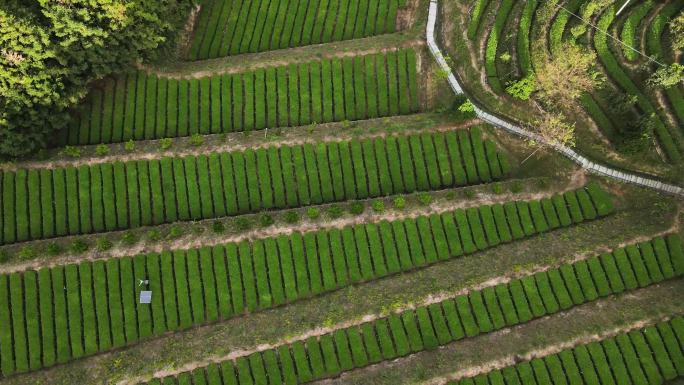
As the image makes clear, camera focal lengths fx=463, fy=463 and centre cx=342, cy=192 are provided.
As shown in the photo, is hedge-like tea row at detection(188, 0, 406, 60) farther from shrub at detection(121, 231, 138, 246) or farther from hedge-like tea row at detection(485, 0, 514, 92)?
shrub at detection(121, 231, 138, 246)

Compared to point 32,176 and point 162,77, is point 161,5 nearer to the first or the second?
point 162,77

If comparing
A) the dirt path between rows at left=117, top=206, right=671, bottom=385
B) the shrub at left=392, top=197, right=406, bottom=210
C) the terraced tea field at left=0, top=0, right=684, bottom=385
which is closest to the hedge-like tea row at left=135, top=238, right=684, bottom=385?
the terraced tea field at left=0, top=0, right=684, bottom=385

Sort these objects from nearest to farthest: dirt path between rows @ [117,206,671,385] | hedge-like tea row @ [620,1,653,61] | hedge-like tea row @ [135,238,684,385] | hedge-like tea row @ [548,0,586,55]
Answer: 1. dirt path between rows @ [117,206,671,385]
2. hedge-like tea row @ [135,238,684,385]
3. hedge-like tea row @ [620,1,653,61]
4. hedge-like tea row @ [548,0,586,55]

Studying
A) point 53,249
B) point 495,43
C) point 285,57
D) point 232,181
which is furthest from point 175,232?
point 495,43

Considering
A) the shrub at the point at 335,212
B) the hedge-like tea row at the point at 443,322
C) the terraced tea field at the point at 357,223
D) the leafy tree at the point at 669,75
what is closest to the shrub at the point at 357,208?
the terraced tea field at the point at 357,223

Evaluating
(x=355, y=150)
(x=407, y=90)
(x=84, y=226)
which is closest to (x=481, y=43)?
(x=407, y=90)

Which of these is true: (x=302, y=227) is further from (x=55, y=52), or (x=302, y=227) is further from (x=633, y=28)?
(x=633, y=28)

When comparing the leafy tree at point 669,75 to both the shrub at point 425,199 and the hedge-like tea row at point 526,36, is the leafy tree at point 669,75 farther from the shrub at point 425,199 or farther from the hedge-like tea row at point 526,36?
the shrub at point 425,199
